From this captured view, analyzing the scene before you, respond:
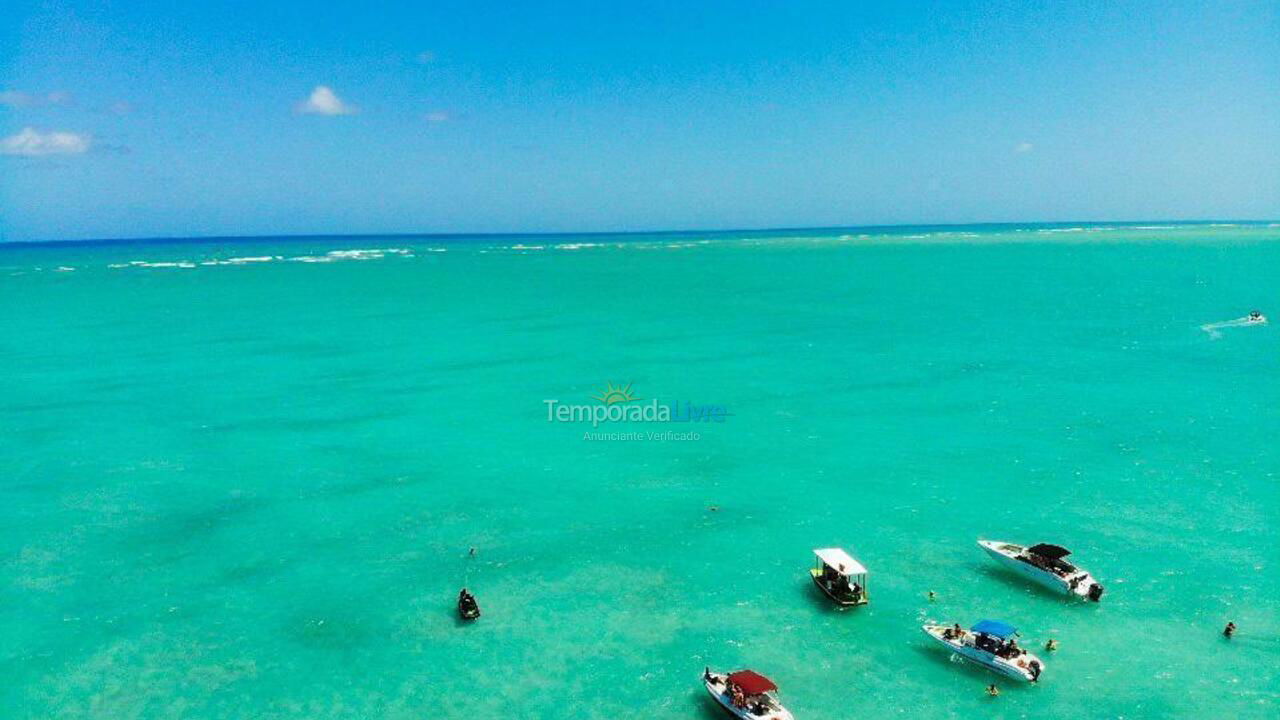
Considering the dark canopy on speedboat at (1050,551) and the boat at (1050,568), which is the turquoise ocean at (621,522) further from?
the dark canopy on speedboat at (1050,551)

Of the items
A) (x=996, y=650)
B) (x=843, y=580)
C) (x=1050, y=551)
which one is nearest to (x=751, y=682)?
(x=843, y=580)

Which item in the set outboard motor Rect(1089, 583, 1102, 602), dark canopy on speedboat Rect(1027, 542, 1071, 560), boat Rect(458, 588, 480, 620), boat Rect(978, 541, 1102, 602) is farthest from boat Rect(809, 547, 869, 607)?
boat Rect(458, 588, 480, 620)

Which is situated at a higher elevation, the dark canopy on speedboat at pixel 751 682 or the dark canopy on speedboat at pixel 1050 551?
the dark canopy on speedboat at pixel 1050 551

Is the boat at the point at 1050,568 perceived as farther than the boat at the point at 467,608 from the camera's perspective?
Yes

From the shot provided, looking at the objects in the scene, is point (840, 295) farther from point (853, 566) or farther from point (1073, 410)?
point (853, 566)

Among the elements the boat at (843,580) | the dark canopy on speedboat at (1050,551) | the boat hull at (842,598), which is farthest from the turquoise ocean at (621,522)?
the dark canopy on speedboat at (1050,551)

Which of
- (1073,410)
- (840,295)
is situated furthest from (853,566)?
(840,295)
